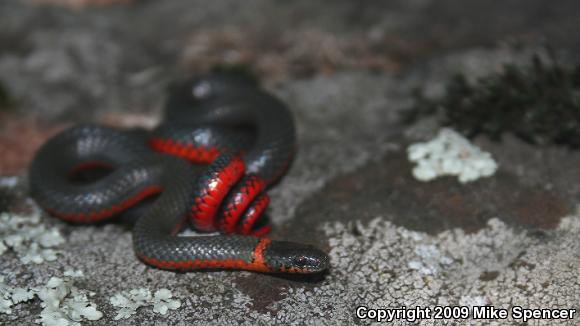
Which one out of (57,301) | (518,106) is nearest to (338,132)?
(518,106)

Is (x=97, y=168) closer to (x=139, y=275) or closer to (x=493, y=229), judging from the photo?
(x=139, y=275)

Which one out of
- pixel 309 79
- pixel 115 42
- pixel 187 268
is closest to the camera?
pixel 187 268

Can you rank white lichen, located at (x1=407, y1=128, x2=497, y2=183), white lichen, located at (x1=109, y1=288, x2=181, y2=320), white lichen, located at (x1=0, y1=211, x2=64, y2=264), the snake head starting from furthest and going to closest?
white lichen, located at (x1=407, y1=128, x2=497, y2=183)
white lichen, located at (x1=0, y1=211, x2=64, y2=264)
the snake head
white lichen, located at (x1=109, y1=288, x2=181, y2=320)

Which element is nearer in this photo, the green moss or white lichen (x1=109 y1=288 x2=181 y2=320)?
white lichen (x1=109 y1=288 x2=181 y2=320)

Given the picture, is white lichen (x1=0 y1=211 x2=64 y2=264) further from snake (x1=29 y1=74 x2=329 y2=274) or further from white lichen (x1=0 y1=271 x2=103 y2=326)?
white lichen (x1=0 y1=271 x2=103 y2=326)

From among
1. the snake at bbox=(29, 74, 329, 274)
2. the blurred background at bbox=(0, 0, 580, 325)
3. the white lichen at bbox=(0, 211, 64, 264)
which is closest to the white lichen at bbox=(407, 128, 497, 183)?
the blurred background at bbox=(0, 0, 580, 325)

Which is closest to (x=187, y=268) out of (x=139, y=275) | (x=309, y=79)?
(x=139, y=275)
